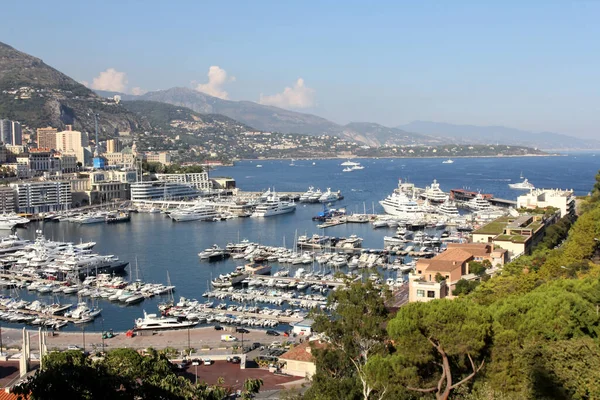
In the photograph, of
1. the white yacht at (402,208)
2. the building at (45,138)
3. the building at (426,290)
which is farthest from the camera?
the building at (45,138)

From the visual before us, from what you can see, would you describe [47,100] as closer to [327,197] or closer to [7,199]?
[7,199]

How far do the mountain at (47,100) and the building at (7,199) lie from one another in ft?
134

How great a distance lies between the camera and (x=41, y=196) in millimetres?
38875

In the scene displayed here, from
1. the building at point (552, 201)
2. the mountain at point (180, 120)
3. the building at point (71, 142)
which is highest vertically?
the mountain at point (180, 120)

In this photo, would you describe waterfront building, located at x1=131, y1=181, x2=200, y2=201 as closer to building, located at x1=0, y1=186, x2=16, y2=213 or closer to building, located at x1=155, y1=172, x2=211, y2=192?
building, located at x1=155, y1=172, x2=211, y2=192

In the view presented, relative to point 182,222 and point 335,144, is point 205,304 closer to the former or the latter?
point 182,222

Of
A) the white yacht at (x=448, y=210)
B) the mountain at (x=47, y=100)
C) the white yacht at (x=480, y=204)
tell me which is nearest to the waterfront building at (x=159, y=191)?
the white yacht at (x=448, y=210)

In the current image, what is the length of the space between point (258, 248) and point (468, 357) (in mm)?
A: 17901

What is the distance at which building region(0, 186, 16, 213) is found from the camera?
36.9 metres

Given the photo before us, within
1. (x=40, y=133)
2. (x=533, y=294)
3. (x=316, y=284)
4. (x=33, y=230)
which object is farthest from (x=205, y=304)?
(x=40, y=133)

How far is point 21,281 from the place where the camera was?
2003 centimetres

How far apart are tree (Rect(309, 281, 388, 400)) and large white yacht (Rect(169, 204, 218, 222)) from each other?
28.6m

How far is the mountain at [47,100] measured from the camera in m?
78.0

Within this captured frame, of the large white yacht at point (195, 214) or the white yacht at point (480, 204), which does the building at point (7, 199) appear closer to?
the large white yacht at point (195, 214)
